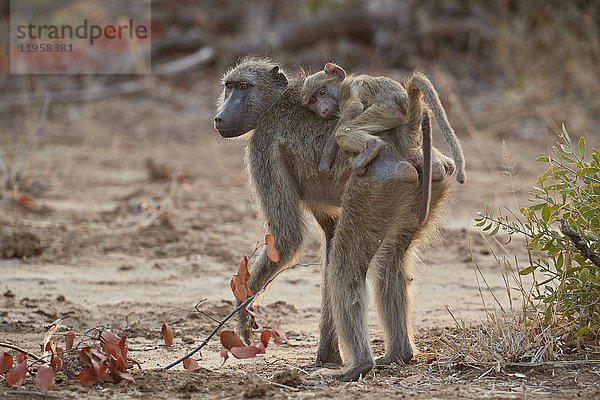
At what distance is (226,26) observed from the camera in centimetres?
1374

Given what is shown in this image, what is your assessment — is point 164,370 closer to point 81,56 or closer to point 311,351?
point 311,351

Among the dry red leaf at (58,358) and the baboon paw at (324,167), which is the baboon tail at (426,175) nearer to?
the baboon paw at (324,167)

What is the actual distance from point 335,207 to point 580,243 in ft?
3.95

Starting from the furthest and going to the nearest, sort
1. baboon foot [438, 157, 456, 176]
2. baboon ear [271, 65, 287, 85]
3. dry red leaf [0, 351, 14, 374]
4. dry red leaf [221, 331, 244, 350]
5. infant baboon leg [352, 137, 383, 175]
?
baboon ear [271, 65, 287, 85], baboon foot [438, 157, 456, 176], infant baboon leg [352, 137, 383, 175], dry red leaf [221, 331, 244, 350], dry red leaf [0, 351, 14, 374]

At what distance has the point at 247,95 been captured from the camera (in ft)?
14.0

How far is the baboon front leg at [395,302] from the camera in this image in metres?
3.81

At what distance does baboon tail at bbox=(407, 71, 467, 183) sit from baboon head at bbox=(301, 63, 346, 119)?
459 millimetres

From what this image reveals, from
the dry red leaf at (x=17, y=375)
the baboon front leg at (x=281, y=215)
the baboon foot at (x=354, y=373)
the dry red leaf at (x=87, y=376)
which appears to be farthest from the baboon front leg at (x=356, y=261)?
the dry red leaf at (x=17, y=375)

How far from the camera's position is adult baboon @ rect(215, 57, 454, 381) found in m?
3.48

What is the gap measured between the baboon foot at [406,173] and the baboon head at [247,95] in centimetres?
109

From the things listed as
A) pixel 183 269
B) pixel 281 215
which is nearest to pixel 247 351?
pixel 281 215

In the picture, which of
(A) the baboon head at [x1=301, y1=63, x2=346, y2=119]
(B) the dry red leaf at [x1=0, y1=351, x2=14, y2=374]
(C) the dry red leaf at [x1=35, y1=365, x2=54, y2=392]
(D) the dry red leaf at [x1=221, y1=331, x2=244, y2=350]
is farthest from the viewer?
(A) the baboon head at [x1=301, y1=63, x2=346, y2=119]

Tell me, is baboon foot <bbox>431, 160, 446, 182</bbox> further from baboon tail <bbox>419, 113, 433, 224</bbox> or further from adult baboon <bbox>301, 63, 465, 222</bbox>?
baboon tail <bbox>419, 113, 433, 224</bbox>

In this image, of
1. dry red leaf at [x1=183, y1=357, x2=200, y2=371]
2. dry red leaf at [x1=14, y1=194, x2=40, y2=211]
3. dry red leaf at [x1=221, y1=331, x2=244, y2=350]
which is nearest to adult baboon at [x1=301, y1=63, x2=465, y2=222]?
dry red leaf at [x1=221, y1=331, x2=244, y2=350]
